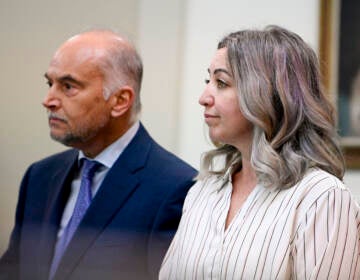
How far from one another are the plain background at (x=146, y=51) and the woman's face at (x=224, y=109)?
0.31 metres

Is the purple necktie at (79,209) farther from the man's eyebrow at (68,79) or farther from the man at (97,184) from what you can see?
the man's eyebrow at (68,79)

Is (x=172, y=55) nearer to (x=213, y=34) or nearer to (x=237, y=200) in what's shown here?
(x=213, y=34)

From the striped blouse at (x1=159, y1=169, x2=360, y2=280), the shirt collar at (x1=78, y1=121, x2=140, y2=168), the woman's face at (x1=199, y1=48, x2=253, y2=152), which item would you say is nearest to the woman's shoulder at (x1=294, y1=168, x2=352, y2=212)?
the striped blouse at (x1=159, y1=169, x2=360, y2=280)

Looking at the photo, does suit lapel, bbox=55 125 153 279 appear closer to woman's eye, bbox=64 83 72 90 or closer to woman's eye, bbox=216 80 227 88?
woman's eye, bbox=64 83 72 90

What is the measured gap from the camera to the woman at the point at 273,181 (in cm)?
83

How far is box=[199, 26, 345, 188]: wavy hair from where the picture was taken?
892 millimetres

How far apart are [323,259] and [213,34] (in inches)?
32.2

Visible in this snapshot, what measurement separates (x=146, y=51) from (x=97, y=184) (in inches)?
12.2

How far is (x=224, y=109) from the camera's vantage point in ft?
3.05

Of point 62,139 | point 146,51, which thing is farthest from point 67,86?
point 146,51

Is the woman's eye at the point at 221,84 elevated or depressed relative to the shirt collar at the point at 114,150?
elevated

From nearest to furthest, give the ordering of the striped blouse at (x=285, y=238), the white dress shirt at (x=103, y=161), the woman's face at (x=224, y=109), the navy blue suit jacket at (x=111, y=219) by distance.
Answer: the striped blouse at (x=285, y=238), the woman's face at (x=224, y=109), the navy blue suit jacket at (x=111, y=219), the white dress shirt at (x=103, y=161)

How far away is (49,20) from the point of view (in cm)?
105

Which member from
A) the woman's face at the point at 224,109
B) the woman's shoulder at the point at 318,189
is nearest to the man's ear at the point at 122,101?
the woman's face at the point at 224,109
